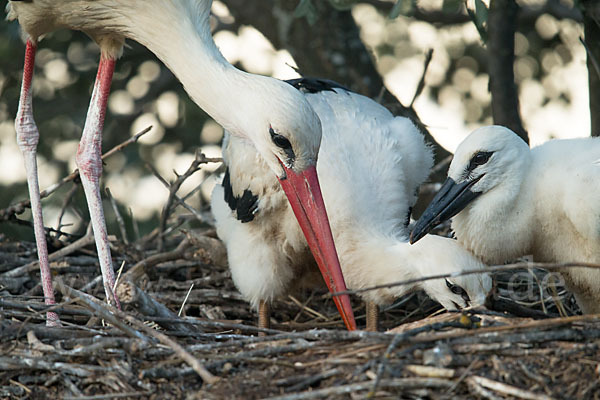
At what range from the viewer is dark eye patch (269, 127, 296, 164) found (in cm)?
427

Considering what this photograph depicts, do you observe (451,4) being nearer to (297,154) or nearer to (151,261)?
(297,154)

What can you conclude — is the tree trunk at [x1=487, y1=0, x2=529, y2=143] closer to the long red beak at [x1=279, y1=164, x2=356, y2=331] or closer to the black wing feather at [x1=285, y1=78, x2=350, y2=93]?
the black wing feather at [x1=285, y1=78, x2=350, y2=93]

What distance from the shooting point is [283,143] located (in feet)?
14.1

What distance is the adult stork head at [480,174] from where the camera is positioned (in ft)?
14.8

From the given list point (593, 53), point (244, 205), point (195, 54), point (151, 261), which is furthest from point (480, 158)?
point (151, 261)

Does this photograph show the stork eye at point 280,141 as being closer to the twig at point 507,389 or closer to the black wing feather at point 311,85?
the black wing feather at point 311,85

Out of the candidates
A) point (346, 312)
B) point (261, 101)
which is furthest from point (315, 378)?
point (261, 101)

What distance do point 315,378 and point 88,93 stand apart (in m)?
5.22

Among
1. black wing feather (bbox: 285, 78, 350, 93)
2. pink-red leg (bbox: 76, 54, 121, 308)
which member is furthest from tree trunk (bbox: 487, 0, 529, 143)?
pink-red leg (bbox: 76, 54, 121, 308)

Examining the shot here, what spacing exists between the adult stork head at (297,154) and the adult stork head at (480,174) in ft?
1.58

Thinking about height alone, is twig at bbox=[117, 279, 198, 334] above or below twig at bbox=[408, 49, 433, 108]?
below

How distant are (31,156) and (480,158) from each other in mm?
2669

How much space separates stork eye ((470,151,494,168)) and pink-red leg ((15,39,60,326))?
242 centimetres

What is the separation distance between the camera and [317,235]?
447cm
